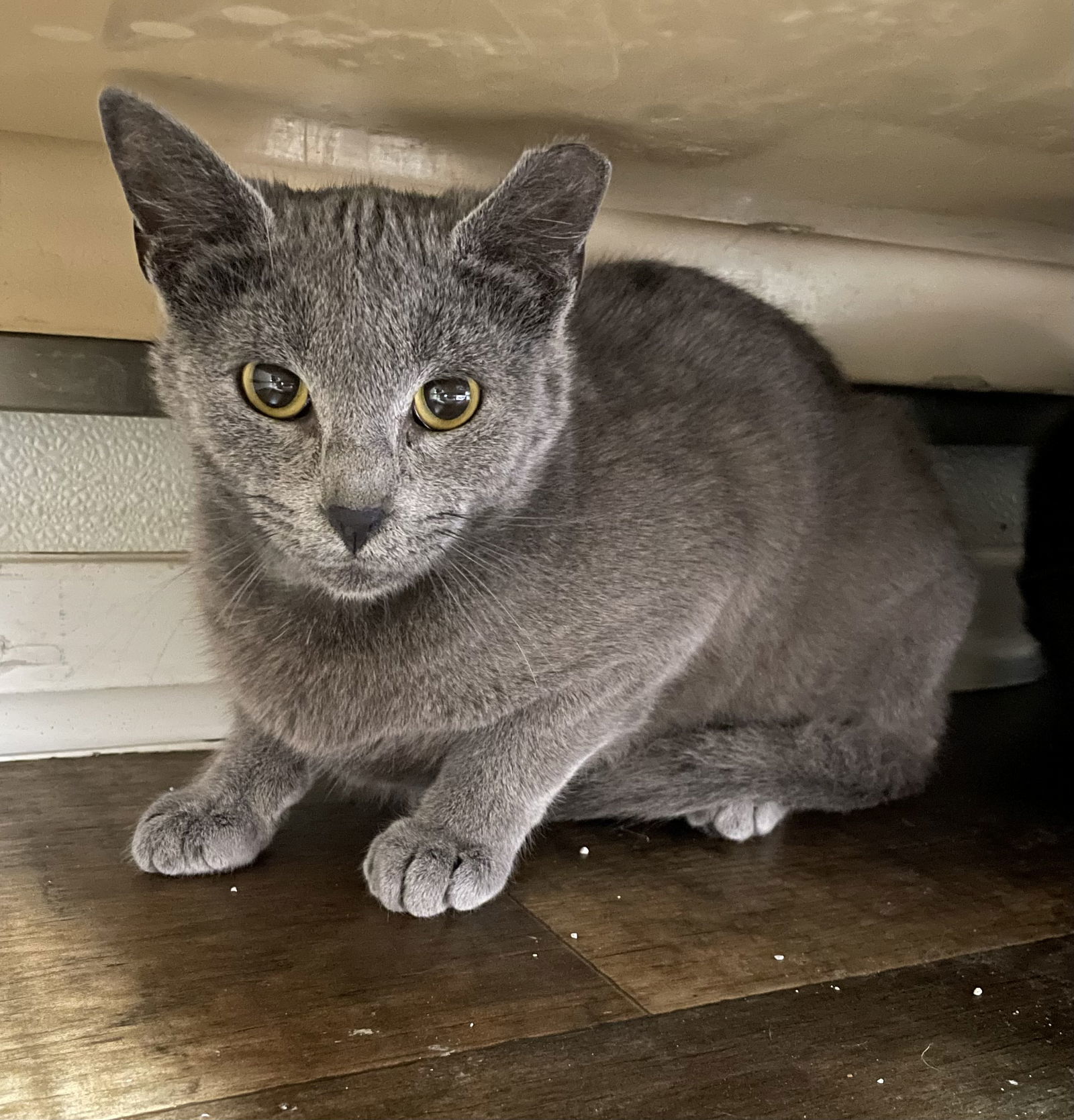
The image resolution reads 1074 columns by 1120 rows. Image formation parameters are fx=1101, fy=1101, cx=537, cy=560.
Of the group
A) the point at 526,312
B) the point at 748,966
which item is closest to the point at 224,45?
the point at 526,312

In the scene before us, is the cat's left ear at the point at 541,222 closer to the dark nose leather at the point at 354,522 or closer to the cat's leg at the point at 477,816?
the dark nose leather at the point at 354,522

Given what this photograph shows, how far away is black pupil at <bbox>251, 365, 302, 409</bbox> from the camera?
2.66 feet

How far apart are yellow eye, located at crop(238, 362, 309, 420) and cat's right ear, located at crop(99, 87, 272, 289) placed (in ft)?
0.33

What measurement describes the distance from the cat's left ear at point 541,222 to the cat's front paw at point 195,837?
51 cm

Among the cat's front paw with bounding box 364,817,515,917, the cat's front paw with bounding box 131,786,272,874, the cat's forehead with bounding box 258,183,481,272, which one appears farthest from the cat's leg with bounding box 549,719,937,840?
the cat's forehead with bounding box 258,183,481,272

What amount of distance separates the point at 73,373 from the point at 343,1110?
831mm

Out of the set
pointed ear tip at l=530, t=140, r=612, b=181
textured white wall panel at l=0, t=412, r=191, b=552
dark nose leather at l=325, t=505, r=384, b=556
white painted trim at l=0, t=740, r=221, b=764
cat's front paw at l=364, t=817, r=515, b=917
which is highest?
pointed ear tip at l=530, t=140, r=612, b=181

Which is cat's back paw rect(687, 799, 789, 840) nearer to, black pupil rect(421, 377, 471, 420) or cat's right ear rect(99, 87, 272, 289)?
black pupil rect(421, 377, 471, 420)

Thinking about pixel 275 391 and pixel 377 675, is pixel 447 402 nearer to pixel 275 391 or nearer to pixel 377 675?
pixel 275 391

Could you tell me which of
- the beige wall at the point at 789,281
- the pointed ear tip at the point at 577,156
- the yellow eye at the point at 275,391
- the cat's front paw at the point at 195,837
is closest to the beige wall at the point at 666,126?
the beige wall at the point at 789,281

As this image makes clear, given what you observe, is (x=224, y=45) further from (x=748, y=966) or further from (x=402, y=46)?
(x=748, y=966)

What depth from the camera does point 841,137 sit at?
3.46 feet

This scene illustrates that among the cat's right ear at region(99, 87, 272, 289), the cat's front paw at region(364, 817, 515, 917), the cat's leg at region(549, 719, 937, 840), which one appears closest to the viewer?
the cat's right ear at region(99, 87, 272, 289)

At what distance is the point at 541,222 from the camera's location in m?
0.84
